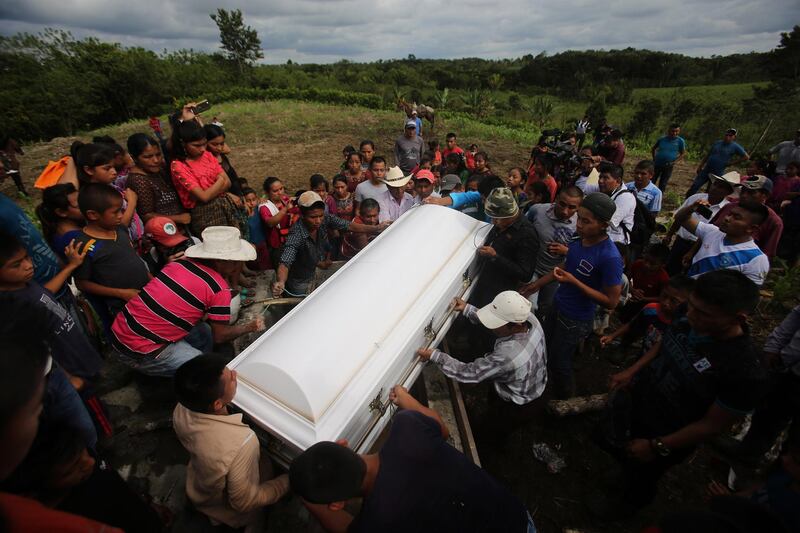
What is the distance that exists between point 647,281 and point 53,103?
119 feet

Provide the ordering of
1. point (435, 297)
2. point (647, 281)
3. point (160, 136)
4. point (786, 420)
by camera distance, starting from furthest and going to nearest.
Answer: point (160, 136) < point (647, 281) < point (435, 297) < point (786, 420)

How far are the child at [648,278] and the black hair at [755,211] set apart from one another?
77cm

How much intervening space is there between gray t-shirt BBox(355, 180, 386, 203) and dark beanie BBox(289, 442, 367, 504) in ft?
11.9

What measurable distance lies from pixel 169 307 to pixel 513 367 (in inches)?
94.1

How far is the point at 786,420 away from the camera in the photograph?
263 cm

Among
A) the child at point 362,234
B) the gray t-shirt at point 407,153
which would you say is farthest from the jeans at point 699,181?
the child at point 362,234

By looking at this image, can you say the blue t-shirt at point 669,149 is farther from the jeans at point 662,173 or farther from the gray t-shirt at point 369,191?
the gray t-shirt at point 369,191

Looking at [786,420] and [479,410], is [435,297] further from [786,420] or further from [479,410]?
[786,420]

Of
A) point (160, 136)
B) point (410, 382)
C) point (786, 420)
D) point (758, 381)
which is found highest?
point (160, 136)

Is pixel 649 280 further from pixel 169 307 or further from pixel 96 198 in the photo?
pixel 96 198

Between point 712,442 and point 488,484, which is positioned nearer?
point 488,484

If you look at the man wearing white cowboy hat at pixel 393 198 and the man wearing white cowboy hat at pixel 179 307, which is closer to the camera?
the man wearing white cowboy hat at pixel 179 307

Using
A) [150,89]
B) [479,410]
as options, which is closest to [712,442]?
[479,410]

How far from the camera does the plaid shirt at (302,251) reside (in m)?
3.41
